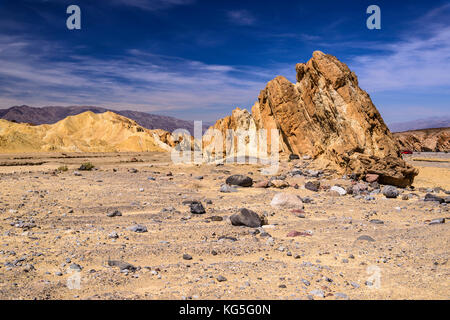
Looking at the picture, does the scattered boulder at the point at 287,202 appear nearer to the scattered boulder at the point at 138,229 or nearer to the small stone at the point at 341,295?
the scattered boulder at the point at 138,229

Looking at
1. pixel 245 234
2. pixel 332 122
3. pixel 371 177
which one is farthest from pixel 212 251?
pixel 332 122

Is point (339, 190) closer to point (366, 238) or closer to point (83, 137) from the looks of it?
point (366, 238)

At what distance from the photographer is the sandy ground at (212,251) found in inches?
125

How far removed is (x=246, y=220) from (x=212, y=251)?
1400mm

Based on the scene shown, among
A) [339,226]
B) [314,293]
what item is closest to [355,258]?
[314,293]

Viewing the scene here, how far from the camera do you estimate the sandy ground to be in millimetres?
3184

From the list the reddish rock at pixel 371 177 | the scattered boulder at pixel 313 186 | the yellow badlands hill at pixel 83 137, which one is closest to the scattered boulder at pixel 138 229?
the scattered boulder at pixel 313 186

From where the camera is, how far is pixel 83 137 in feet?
145

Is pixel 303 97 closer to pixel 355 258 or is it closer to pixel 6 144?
pixel 355 258

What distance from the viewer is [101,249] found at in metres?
4.18

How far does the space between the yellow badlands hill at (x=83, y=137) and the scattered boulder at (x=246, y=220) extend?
34.1 metres

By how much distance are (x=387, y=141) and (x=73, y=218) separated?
11.3 meters

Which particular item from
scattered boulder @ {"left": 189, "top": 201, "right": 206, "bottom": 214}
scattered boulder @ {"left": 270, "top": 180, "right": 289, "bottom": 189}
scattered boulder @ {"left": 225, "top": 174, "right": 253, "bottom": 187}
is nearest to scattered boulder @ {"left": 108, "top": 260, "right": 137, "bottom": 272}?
scattered boulder @ {"left": 189, "top": 201, "right": 206, "bottom": 214}
